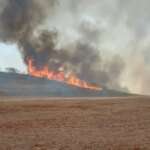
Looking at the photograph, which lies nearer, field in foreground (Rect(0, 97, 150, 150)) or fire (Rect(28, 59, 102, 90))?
field in foreground (Rect(0, 97, 150, 150))

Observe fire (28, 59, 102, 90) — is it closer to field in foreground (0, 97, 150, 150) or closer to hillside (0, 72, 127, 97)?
hillside (0, 72, 127, 97)

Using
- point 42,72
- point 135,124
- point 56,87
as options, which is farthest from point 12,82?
point 135,124

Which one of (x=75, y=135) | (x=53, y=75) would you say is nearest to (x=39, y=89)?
(x=53, y=75)

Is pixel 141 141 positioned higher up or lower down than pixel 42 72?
lower down

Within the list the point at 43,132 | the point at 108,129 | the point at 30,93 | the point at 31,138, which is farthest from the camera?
the point at 30,93

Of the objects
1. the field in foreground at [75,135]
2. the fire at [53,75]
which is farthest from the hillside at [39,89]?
the field in foreground at [75,135]

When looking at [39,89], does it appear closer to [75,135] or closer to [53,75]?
[53,75]

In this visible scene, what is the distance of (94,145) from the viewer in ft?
68.4

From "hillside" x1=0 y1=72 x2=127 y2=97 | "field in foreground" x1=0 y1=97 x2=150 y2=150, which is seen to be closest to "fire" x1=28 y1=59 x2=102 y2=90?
"hillside" x1=0 y1=72 x2=127 y2=97

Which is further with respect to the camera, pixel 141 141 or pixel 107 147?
pixel 141 141

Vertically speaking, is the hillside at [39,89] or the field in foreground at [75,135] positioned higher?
the hillside at [39,89]

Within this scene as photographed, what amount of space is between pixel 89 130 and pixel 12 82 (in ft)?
401

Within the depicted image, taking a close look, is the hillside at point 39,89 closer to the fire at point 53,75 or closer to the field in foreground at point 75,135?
the fire at point 53,75

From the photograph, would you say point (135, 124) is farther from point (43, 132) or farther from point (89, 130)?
point (43, 132)
